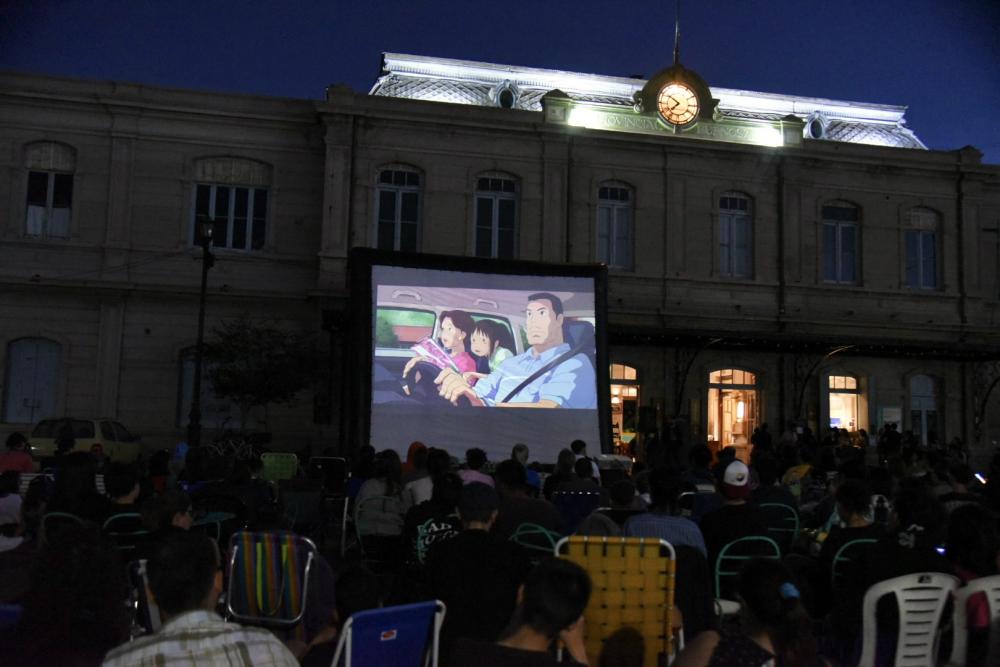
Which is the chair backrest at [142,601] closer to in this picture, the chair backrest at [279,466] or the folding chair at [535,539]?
the folding chair at [535,539]

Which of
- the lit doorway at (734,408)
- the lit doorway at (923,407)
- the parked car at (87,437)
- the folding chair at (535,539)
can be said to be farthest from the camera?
the lit doorway at (923,407)

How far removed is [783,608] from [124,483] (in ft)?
14.8

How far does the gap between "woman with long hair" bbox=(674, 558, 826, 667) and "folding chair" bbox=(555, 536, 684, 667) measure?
3.49 feet

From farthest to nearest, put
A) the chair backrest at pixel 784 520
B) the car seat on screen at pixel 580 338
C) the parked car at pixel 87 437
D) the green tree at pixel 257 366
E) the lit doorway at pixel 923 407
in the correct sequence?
1. the lit doorway at pixel 923 407
2. the green tree at pixel 257 366
3. the car seat on screen at pixel 580 338
4. the parked car at pixel 87 437
5. the chair backrest at pixel 784 520

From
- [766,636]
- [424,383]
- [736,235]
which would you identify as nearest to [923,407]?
[736,235]

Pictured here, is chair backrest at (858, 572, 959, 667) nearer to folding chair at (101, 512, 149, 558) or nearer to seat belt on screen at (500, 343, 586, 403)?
folding chair at (101, 512, 149, 558)

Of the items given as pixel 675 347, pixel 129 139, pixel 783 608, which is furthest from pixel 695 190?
pixel 783 608

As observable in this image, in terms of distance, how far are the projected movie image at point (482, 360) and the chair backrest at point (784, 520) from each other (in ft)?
35.5

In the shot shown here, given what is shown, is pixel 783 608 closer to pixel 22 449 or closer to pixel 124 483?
pixel 124 483

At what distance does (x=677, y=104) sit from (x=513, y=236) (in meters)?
5.50

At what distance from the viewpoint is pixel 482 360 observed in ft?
61.1

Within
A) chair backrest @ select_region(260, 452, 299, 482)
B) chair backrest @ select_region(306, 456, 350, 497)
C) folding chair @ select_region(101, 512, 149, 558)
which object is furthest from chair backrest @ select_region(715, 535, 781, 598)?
chair backrest @ select_region(260, 452, 299, 482)

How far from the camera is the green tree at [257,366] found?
1955cm

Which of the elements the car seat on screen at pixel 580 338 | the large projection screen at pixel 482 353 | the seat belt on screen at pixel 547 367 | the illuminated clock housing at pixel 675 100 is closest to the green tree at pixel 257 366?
the large projection screen at pixel 482 353
